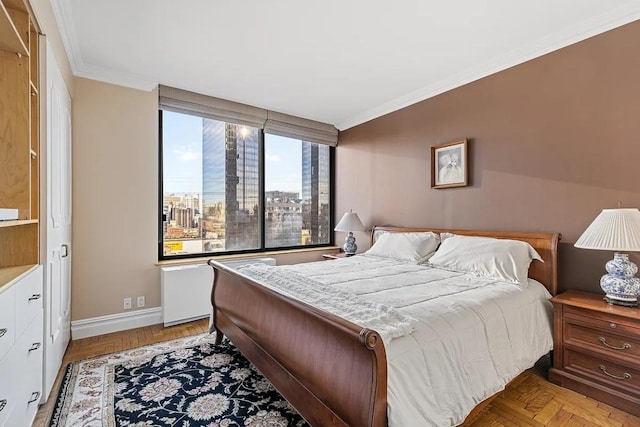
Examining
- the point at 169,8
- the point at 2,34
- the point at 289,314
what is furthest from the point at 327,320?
the point at 169,8

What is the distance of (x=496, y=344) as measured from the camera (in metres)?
1.77

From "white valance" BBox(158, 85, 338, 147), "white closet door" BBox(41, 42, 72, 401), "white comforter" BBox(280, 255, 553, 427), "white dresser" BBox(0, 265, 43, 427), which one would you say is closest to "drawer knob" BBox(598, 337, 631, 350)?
"white comforter" BBox(280, 255, 553, 427)

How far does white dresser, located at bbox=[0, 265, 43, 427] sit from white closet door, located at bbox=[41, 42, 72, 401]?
0.78 ft

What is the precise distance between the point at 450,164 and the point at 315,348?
256cm

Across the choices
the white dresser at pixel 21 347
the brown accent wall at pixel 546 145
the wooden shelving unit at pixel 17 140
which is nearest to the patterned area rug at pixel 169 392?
the white dresser at pixel 21 347

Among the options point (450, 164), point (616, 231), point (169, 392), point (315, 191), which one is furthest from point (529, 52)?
point (169, 392)

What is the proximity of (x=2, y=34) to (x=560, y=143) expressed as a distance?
3.68 m

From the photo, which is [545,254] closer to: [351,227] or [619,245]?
[619,245]

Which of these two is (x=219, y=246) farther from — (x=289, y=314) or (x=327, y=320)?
(x=327, y=320)

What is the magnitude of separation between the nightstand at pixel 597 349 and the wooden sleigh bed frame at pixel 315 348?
0.39m

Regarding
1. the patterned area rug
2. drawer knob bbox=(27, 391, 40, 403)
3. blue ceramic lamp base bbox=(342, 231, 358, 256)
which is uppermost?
blue ceramic lamp base bbox=(342, 231, 358, 256)

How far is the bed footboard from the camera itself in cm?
123

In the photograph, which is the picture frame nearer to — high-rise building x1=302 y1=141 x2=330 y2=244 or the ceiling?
the ceiling

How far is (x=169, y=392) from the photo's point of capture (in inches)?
82.3
